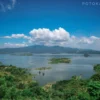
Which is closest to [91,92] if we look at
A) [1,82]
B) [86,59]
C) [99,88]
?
[99,88]

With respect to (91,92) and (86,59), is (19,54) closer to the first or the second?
(86,59)

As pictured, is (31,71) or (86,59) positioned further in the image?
(86,59)

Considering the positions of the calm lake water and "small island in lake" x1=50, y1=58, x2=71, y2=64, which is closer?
the calm lake water

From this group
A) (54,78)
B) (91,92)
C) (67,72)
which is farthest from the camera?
(67,72)

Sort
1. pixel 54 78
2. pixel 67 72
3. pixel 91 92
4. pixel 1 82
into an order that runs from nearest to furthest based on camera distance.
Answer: pixel 91 92 → pixel 1 82 → pixel 54 78 → pixel 67 72

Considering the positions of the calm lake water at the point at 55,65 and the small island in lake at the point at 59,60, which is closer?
the calm lake water at the point at 55,65

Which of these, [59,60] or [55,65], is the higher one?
[59,60]

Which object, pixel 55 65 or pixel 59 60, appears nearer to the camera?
pixel 59 60

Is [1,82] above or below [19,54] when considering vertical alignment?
below
